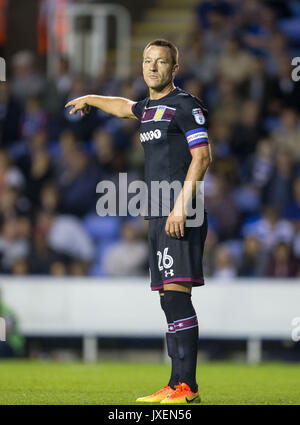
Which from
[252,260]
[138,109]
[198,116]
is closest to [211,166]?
[252,260]

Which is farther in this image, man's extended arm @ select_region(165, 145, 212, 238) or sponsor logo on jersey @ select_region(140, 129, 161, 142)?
sponsor logo on jersey @ select_region(140, 129, 161, 142)

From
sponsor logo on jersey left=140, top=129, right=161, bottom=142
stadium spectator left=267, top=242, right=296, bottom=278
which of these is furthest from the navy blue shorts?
stadium spectator left=267, top=242, right=296, bottom=278

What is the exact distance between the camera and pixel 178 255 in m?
5.80

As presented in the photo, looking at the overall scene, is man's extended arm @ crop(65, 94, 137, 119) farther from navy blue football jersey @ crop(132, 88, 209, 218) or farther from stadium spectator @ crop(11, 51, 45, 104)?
stadium spectator @ crop(11, 51, 45, 104)

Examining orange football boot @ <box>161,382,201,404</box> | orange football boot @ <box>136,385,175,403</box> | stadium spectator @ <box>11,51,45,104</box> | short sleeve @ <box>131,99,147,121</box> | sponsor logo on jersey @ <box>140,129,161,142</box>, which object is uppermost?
stadium spectator @ <box>11,51,45,104</box>

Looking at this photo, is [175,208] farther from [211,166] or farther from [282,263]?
[211,166]

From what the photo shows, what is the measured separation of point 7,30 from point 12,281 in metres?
7.08

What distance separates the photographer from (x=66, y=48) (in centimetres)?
1700

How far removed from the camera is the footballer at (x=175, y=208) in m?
5.75

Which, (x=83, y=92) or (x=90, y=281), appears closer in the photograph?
(x=90, y=281)

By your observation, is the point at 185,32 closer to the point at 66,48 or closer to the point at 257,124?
the point at 66,48

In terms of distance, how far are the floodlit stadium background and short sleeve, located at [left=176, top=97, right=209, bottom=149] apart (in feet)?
18.6

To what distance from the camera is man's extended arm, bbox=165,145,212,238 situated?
5.71 m
